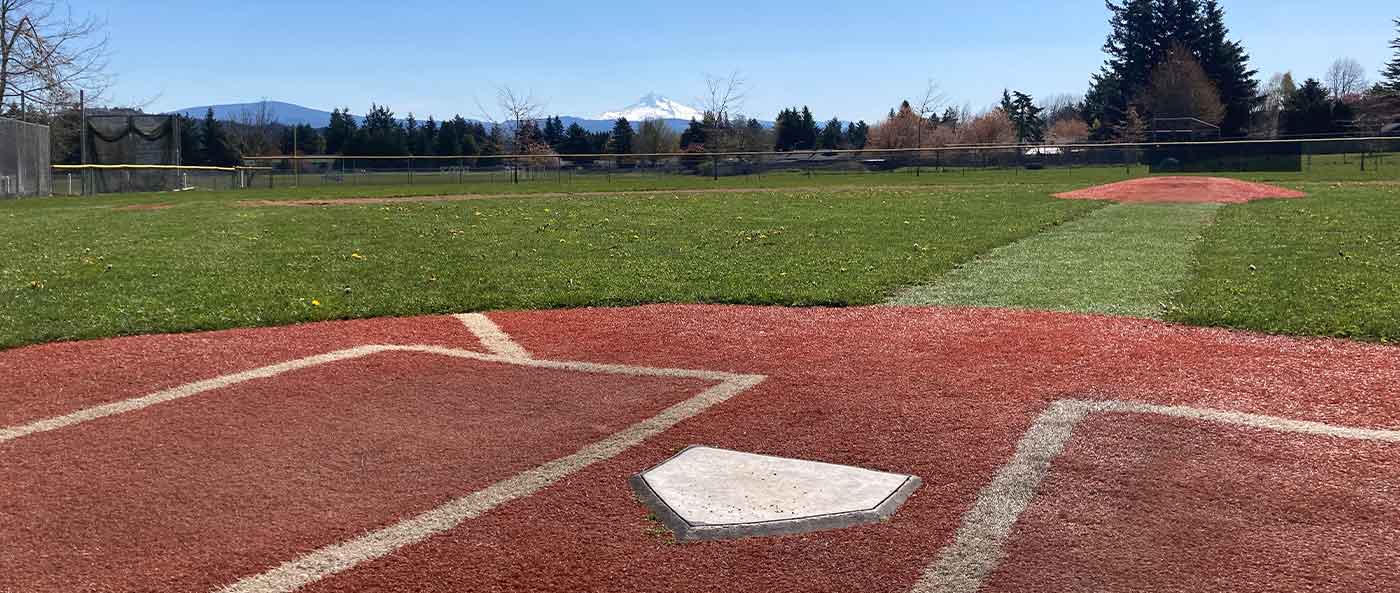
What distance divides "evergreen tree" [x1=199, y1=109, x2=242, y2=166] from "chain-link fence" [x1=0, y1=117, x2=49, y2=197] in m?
47.4

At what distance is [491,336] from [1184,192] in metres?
20.9

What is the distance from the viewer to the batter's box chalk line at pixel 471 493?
10.5ft

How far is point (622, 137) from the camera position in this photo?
8381cm

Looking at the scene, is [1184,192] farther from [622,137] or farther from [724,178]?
[622,137]

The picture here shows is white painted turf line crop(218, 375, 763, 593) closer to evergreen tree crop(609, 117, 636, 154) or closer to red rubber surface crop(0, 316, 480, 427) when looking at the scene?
red rubber surface crop(0, 316, 480, 427)

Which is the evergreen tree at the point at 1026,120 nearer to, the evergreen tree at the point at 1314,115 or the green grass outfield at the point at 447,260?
the evergreen tree at the point at 1314,115

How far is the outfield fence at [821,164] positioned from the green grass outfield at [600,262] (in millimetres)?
21909

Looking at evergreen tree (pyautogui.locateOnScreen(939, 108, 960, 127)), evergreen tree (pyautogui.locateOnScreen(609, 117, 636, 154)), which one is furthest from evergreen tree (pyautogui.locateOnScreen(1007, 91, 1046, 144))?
evergreen tree (pyautogui.locateOnScreen(609, 117, 636, 154))

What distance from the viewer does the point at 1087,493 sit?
3742 mm

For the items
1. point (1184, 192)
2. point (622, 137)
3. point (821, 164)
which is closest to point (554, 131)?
point (622, 137)

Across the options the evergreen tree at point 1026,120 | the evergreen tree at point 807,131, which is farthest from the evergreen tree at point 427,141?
the evergreen tree at point 1026,120

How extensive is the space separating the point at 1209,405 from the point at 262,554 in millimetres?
4269

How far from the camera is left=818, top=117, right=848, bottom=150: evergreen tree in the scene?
89.8 m

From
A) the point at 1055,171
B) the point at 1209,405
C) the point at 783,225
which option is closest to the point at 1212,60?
the point at 1055,171
